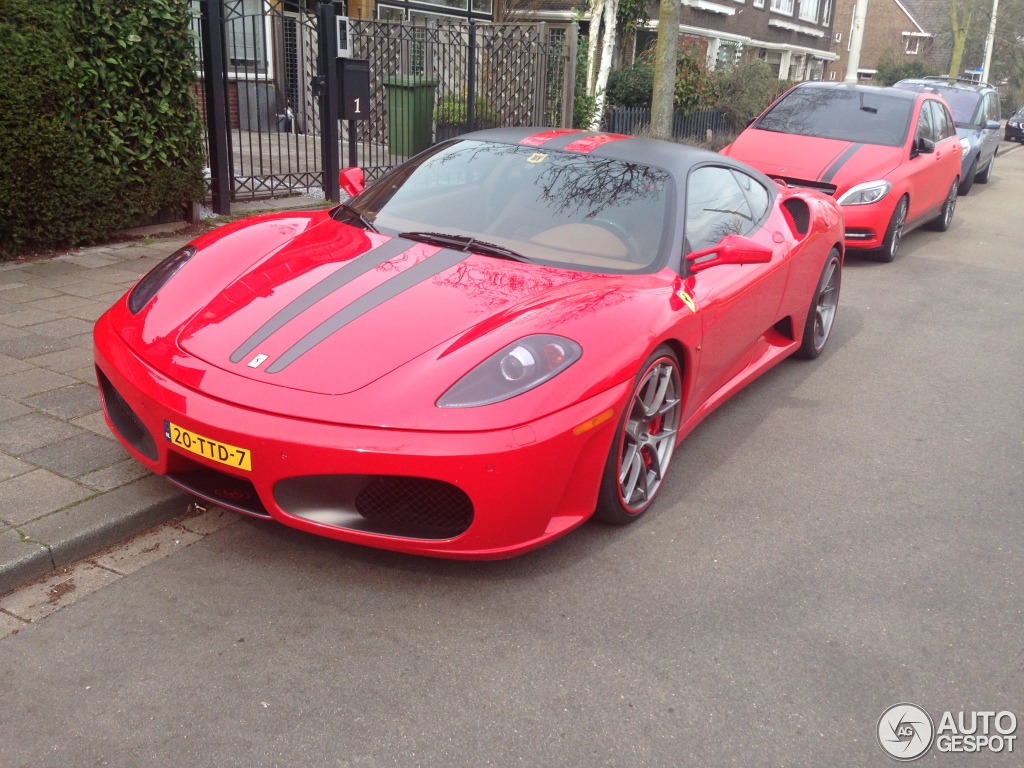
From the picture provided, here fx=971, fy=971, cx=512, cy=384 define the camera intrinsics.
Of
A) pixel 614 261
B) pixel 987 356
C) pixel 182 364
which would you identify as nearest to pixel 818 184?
pixel 987 356

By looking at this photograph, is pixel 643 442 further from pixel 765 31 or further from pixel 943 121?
pixel 765 31

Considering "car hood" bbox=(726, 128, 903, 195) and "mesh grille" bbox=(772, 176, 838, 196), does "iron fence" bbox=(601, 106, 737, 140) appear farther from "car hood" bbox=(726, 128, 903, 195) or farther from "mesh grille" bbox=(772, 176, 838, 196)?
"mesh grille" bbox=(772, 176, 838, 196)

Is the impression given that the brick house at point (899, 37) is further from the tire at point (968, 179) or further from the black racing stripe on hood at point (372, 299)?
the black racing stripe on hood at point (372, 299)

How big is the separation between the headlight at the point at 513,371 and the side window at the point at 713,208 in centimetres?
114

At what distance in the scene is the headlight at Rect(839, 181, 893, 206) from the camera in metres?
8.75

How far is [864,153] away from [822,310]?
3.88 meters

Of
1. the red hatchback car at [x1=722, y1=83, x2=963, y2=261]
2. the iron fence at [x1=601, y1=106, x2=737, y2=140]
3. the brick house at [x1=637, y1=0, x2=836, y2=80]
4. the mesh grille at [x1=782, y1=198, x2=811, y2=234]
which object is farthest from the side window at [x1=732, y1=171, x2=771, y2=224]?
the brick house at [x1=637, y1=0, x2=836, y2=80]

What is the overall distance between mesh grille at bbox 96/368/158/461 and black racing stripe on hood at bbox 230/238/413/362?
0.45m

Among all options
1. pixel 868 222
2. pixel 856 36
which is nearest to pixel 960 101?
pixel 856 36

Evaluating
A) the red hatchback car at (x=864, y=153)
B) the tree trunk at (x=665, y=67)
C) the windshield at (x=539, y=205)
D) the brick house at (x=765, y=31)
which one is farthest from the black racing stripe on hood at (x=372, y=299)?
the brick house at (x=765, y=31)

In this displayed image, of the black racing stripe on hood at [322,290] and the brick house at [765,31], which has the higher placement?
the brick house at [765,31]

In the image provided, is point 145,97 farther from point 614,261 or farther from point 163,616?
point 163,616

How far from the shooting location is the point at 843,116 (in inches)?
388

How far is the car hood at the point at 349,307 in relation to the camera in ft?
10.3
